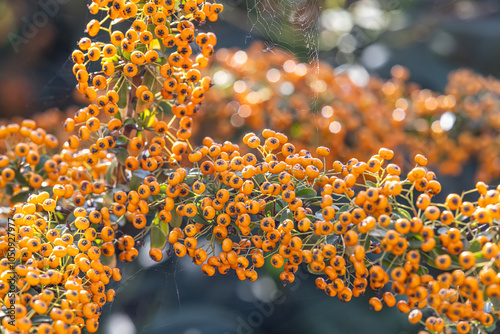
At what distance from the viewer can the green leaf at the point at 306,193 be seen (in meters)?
0.71

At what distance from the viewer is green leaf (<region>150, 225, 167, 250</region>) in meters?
0.76

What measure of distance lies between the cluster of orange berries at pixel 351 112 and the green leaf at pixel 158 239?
0.69 meters

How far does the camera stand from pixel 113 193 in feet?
2.52

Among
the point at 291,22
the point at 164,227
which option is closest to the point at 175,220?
the point at 164,227

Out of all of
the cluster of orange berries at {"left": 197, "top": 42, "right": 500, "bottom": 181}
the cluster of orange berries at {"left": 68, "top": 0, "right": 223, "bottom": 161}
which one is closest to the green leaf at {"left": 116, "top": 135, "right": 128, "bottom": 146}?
the cluster of orange berries at {"left": 68, "top": 0, "right": 223, "bottom": 161}

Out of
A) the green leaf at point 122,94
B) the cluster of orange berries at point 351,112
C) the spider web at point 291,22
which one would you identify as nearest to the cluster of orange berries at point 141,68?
the green leaf at point 122,94

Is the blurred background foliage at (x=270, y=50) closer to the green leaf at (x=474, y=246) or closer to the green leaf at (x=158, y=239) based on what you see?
the green leaf at (x=158, y=239)

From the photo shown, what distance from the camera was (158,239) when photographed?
29.9 inches

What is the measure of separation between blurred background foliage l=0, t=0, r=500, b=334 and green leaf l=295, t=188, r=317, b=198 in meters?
0.30

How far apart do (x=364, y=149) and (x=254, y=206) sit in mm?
838

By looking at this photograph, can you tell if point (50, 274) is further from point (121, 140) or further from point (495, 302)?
point (495, 302)

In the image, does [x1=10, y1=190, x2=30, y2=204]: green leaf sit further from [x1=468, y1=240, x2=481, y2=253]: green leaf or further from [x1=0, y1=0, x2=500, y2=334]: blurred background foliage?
[x1=468, y1=240, x2=481, y2=253]: green leaf

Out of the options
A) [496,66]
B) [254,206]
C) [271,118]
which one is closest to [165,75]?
[254,206]

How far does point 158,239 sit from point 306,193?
236mm
